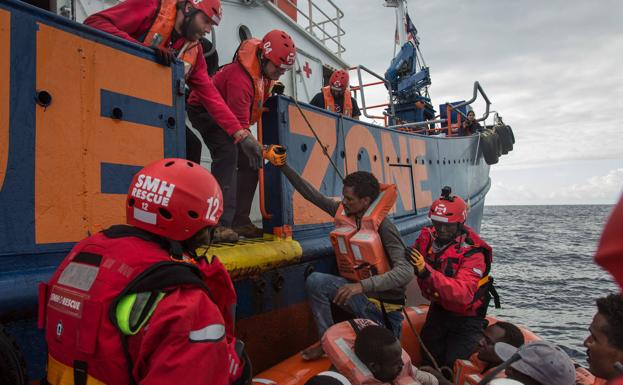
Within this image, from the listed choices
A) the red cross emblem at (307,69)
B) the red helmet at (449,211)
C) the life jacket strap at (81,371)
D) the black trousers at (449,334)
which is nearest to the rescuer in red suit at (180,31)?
the red helmet at (449,211)

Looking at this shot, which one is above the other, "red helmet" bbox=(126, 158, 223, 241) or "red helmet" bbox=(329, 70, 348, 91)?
"red helmet" bbox=(329, 70, 348, 91)

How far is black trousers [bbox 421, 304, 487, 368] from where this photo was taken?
3.59 meters

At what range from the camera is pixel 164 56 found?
2.55m

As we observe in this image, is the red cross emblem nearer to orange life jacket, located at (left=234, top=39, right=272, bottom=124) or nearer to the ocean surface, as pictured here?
orange life jacket, located at (left=234, top=39, right=272, bottom=124)

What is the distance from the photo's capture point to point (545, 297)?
967cm

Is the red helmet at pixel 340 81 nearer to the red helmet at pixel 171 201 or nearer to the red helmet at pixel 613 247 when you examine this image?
the red helmet at pixel 171 201

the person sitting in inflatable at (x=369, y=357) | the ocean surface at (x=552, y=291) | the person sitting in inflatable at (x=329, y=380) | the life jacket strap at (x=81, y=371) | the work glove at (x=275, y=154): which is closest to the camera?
the life jacket strap at (x=81, y=371)

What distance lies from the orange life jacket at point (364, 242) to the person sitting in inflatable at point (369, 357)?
448mm

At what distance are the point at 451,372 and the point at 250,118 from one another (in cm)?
256

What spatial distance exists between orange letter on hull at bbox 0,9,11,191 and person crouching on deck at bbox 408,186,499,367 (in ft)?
8.65

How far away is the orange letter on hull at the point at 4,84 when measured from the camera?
184cm

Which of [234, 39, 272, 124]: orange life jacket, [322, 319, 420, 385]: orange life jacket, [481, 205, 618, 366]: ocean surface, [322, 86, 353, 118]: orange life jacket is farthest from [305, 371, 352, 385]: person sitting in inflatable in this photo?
[322, 86, 353, 118]: orange life jacket

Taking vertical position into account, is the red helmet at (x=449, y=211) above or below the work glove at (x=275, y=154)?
below

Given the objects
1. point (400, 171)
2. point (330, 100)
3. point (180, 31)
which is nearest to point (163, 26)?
point (180, 31)
